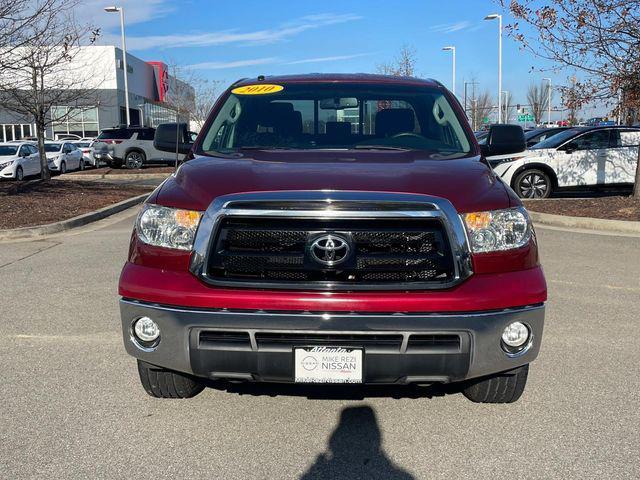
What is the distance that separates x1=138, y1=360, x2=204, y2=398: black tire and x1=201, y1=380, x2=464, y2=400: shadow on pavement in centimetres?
28

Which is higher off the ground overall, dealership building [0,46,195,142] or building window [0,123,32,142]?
dealership building [0,46,195,142]

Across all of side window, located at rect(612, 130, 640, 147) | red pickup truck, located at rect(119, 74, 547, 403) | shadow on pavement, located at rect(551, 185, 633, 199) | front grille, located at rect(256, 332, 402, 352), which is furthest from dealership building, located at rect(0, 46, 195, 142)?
front grille, located at rect(256, 332, 402, 352)

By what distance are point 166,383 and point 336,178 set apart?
5.01 ft

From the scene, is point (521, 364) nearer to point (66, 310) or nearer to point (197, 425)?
point (197, 425)

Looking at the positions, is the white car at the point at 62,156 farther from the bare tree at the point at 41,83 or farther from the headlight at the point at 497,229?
the headlight at the point at 497,229

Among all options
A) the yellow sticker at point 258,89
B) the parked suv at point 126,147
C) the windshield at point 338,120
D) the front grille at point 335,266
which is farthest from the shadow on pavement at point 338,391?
the parked suv at point 126,147

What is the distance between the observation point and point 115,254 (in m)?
8.48

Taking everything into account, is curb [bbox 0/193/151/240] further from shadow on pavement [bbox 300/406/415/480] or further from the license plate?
the license plate

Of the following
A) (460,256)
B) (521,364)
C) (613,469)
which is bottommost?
(613,469)

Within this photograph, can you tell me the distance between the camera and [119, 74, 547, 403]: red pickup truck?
3.06 m

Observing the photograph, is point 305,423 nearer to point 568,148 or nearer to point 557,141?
point 568,148

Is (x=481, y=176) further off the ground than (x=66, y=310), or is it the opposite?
(x=481, y=176)

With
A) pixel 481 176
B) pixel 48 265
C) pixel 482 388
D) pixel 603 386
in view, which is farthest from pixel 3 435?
pixel 48 265

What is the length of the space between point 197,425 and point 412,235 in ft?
5.04
